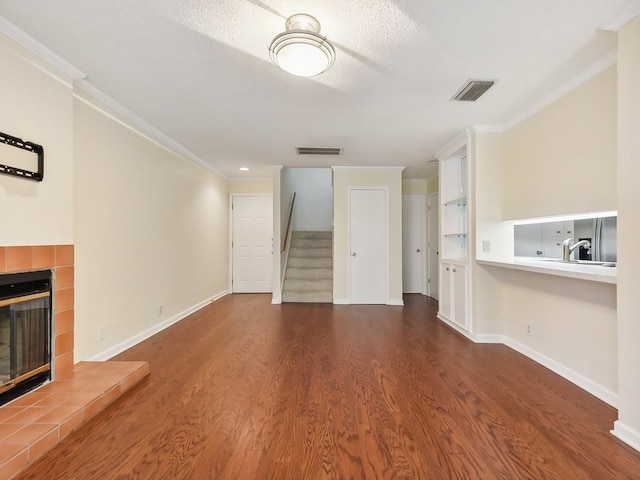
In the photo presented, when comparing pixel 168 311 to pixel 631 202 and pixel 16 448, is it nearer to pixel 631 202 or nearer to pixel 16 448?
pixel 16 448

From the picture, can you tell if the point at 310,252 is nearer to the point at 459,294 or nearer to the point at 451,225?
the point at 451,225

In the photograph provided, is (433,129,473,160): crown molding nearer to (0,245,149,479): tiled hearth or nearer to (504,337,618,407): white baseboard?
(504,337,618,407): white baseboard

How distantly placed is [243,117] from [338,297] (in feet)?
10.8

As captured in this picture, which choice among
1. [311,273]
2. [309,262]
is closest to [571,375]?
[311,273]

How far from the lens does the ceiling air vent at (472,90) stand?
93.7 inches

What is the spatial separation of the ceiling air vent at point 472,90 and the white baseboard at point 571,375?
7.77 feet

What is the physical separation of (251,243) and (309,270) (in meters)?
1.34

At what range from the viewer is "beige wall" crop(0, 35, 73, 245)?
1.83m

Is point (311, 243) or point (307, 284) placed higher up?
point (311, 243)

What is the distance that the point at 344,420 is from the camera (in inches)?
72.4

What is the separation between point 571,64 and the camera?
2.13 meters

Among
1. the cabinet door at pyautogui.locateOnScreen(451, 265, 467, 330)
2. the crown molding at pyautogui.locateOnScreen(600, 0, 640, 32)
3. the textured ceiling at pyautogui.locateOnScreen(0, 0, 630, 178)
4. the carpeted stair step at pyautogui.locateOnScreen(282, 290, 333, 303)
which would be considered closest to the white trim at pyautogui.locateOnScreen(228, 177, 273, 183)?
the carpeted stair step at pyautogui.locateOnScreen(282, 290, 333, 303)

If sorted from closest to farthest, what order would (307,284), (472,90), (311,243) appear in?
(472,90), (307,284), (311,243)

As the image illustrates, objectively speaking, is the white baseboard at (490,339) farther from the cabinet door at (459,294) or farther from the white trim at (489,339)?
the cabinet door at (459,294)
